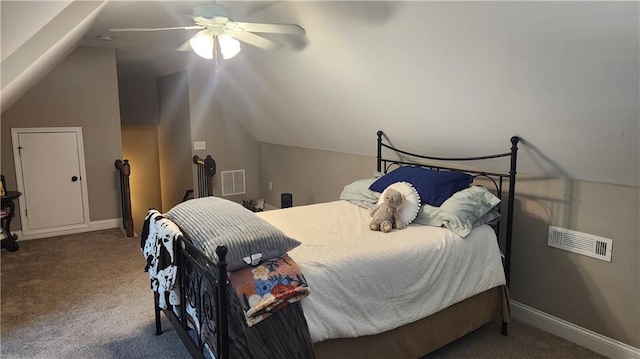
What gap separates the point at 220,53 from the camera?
9.37 feet

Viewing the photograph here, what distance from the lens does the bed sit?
1.84 meters

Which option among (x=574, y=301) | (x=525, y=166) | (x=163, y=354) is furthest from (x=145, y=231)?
(x=574, y=301)

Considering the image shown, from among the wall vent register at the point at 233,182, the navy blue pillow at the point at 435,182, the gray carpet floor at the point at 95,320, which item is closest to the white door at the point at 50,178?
the gray carpet floor at the point at 95,320

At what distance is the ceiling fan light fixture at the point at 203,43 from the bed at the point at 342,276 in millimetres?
1003

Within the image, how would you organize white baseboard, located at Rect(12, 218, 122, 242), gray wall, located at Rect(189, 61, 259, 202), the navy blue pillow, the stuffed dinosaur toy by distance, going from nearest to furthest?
1. the stuffed dinosaur toy
2. the navy blue pillow
3. white baseboard, located at Rect(12, 218, 122, 242)
4. gray wall, located at Rect(189, 61, 259, 202)

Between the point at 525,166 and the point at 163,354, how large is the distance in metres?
2.78

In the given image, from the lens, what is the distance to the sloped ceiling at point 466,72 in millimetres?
2012

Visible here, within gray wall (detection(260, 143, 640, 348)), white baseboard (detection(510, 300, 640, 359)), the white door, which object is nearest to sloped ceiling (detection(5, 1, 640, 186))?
gray wall (detection(260, 143, 640, 348))

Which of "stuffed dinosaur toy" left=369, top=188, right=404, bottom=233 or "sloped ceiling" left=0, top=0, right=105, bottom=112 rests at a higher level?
"sloped ceiling" left=0, top=0, right=105, bottom=112

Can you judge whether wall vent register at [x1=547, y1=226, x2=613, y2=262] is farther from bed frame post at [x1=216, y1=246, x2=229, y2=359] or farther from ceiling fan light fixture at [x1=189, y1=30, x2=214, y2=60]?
ceiling fan light fixture at [x1=189, y1=30, x2=214, y2=60]

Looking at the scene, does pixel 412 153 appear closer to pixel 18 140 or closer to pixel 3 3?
pixel 3 3

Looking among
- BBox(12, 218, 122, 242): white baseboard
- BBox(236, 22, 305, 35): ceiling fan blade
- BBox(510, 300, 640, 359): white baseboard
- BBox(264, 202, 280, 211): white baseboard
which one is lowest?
BBox(510, 300, 640, 359): white baseboard

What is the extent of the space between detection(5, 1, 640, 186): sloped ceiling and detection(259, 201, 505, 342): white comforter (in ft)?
2.55

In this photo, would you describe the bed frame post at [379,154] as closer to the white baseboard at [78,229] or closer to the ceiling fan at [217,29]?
the ceiling fan at [217,29]
